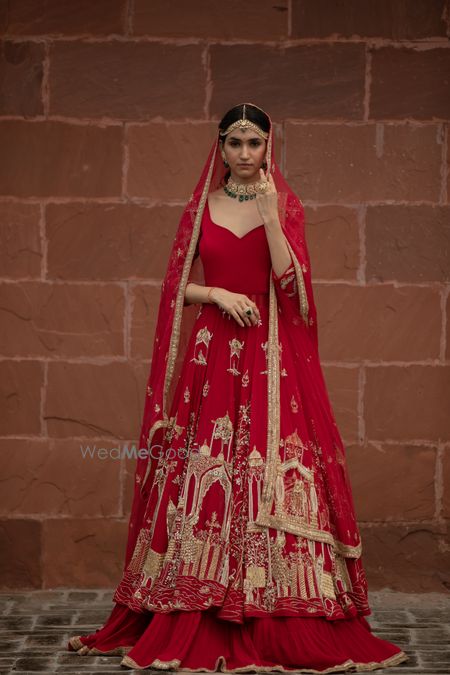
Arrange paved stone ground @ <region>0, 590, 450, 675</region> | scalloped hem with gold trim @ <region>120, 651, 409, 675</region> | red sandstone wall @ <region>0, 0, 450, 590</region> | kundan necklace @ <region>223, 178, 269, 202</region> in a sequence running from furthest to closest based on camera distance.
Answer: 1. red sandstone wall @ <region>0, 0, 450, 590</region>
2. kundan necklace @ <region>223, 178, 269, 202</region>
3. paved stone ground @ <region>0, 590, 450, 675</region>
4. scalloped hem with gold trim @ <region>120, 651, 409, 675</region>

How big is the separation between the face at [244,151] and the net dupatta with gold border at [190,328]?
5 cm

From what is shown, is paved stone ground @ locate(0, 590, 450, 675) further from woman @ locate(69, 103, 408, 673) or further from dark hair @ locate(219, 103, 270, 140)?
dark hair @ locate(219, 103, 270, 140)

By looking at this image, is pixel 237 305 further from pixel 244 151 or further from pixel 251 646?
pixel 251 646

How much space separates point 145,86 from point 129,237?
28.8 inches

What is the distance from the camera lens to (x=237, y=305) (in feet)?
15.0

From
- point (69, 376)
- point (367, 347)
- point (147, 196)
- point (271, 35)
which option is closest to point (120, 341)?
point (69, 376)

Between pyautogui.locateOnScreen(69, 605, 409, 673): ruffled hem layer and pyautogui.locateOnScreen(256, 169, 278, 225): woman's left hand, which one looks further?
pyautogui.locateOnScreen(256, 169, 278, 225): woman's left hand

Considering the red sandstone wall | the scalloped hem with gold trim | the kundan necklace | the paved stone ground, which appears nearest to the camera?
the scalloped hem with gold trim

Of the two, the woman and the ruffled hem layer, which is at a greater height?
the woman

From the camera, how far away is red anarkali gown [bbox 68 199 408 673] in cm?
438

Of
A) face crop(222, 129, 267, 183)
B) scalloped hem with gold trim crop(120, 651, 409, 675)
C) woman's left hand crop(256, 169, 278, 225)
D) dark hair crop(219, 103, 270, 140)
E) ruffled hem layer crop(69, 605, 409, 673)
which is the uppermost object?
dark hair crop(219, 103, 270, 140)

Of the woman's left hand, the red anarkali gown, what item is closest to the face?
the woman's left hand

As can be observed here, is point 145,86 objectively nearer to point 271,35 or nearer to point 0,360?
point 271,35

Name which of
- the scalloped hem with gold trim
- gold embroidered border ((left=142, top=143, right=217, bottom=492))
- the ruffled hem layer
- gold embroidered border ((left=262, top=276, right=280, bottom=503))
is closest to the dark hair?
gold embroidered border ((left=142, top=143, right=217, bottom=492))
